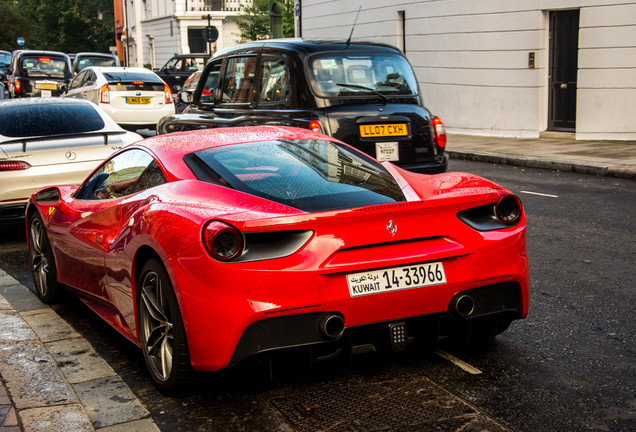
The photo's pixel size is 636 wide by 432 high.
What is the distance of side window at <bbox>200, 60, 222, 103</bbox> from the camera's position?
1095cm

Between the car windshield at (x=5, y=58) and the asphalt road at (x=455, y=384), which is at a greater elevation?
the car windshield at (x=5, y=58)

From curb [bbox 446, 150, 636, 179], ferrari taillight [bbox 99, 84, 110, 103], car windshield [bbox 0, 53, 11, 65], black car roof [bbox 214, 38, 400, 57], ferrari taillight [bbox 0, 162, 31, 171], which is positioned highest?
car windshield [bbox 0, 53, 11, 65]

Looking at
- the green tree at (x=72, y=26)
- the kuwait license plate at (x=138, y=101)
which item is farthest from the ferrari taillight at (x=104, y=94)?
the green tree at (x=72, y=26)

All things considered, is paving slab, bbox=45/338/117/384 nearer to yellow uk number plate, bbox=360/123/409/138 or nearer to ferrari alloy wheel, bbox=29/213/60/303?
ferrari alloy wheel, bbox=29/213/60/303

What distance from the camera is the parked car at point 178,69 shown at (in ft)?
106

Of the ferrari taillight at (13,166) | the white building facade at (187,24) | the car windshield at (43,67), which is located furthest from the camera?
the white building facade at (187,24)

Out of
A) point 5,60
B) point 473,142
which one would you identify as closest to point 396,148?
point 473,142

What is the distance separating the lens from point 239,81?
1049cm

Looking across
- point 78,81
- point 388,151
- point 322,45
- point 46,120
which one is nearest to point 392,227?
point 388,151

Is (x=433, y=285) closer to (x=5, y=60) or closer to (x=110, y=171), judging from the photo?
(x=110, y=171)

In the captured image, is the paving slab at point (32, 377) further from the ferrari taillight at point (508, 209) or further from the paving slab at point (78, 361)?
the ferrari taillight at point (508, 209)

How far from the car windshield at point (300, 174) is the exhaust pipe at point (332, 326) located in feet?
1.72

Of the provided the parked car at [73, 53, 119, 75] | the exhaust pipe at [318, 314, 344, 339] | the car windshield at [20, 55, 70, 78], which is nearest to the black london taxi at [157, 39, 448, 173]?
the exhaust pipe at [318, 314, 344, 339]

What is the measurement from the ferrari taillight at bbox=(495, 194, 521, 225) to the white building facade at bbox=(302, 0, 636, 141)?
44.4ft
